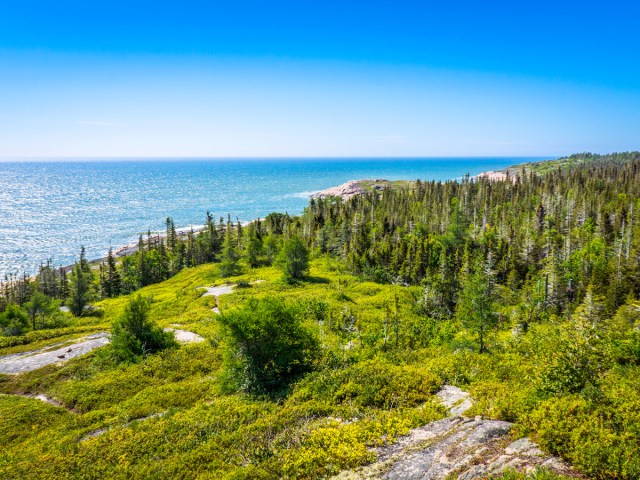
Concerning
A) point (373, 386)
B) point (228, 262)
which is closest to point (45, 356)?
point (373, 386)

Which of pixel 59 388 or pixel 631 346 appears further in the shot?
pixel 59 388

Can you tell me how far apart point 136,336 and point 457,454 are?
38.8m

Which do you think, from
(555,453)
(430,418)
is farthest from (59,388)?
(555,453)

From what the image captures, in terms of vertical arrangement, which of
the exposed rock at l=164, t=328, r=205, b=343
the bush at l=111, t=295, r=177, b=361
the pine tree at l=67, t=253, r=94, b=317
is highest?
the bush at l=111, t=295, r=177, b=361

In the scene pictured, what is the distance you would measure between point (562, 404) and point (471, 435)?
159 inches

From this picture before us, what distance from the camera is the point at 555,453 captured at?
44.3 feet

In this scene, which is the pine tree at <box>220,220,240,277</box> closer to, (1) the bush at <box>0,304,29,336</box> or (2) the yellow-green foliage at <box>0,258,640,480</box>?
(1) the bush at <box>0,304,29,336</box>

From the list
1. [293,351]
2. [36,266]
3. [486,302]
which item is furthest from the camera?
[36,266]

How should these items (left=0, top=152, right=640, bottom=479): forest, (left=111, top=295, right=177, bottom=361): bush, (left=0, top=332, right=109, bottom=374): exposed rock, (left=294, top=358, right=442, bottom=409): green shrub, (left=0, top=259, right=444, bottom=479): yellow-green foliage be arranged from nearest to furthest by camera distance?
1. (left=0, top=152, right=640, bottom=479): forest
2. (left=0, top=259, right=444, bottom=479): yellow-green foliage
3. (left=294, top=358, right=442, bottom=409): green shrub
4. (left=0, top=332, right=109, bottom=374): exposed rock
5. (left=111, top=295, right=177, bottom=361): bush

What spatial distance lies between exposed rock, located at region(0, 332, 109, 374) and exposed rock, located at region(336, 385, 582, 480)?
41.0 metres

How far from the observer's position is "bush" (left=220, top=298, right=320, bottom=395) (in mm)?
29203

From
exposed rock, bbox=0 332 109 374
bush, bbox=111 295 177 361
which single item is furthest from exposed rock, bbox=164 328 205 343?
exposed rock, bbox=0 332 109 374

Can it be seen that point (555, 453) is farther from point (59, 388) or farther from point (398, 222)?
point (398, 222)

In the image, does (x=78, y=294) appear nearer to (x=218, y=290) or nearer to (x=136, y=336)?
(x=218, y=290)
